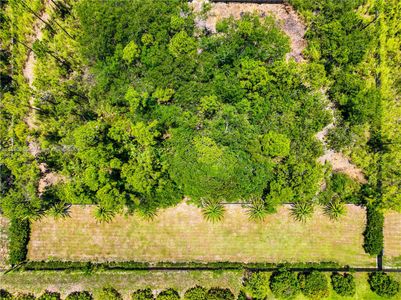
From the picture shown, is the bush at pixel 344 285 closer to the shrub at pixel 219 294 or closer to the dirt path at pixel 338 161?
the dirt path at pixel 338 161

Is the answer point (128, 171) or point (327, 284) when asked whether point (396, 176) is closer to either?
point (327, 284)

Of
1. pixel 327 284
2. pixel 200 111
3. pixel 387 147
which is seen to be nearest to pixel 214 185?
pixel 200 111

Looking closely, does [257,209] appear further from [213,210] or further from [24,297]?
[24,297]

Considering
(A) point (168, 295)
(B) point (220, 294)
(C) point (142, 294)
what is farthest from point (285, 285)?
(C) point (142, 294)

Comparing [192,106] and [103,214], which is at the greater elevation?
[192,106]

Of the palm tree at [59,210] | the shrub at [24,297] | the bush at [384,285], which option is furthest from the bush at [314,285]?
the shrub at [24,297]

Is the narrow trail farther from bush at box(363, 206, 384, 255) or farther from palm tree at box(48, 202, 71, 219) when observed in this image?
bush at box(363, 206, 384, 255)
